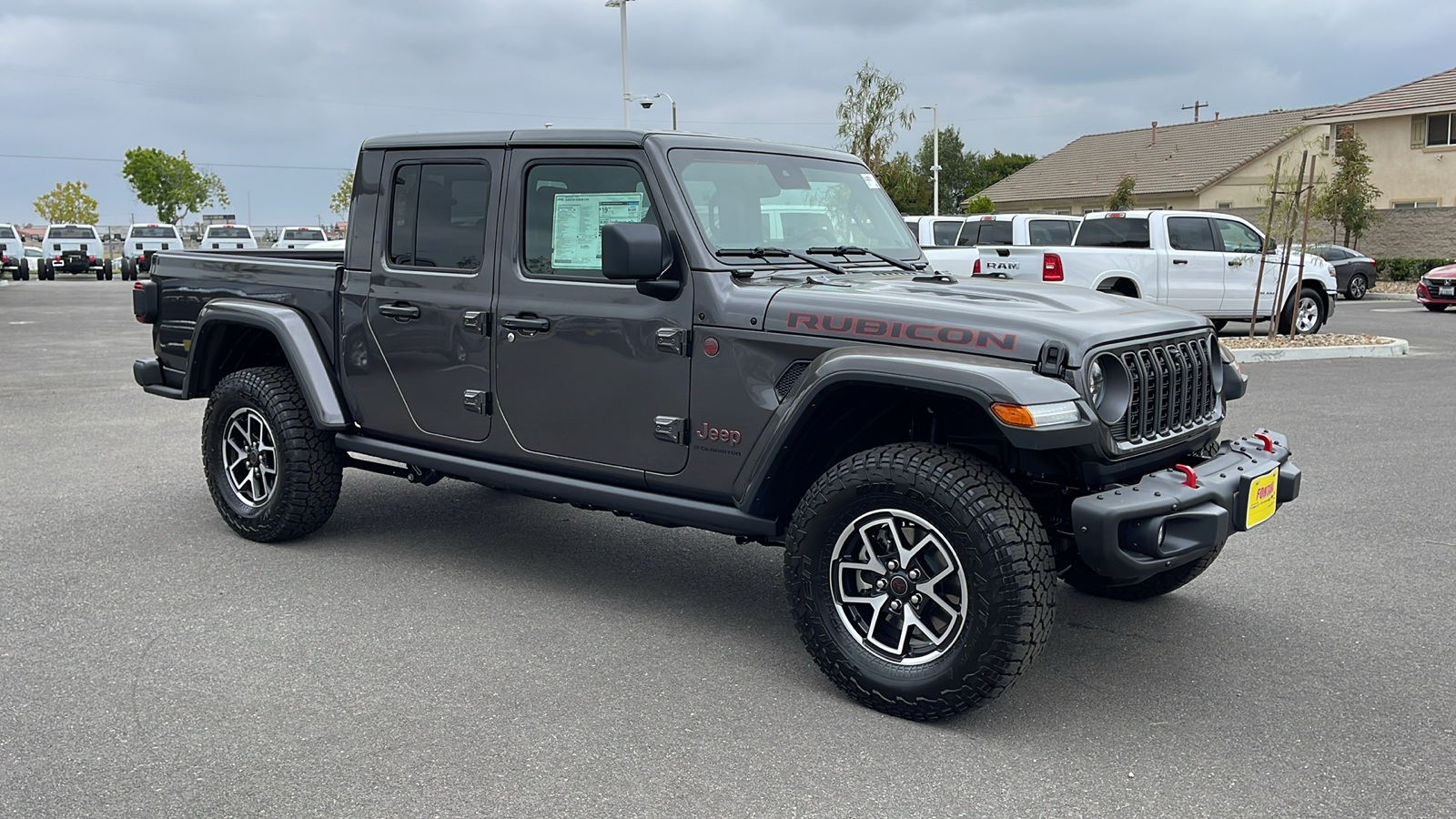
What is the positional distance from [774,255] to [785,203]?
35 centimetres

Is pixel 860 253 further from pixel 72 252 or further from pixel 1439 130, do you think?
pixel 72 252

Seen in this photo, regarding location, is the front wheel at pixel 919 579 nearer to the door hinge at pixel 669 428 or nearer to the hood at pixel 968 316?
the hood at pixel 968 316

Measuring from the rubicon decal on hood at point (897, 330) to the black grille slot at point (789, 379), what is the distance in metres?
0.12

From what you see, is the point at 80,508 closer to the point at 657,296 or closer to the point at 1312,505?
the point at 657,296

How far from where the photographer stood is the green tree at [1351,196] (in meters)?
32.0

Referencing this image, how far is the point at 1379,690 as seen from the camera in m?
4.07

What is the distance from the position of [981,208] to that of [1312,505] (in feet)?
154

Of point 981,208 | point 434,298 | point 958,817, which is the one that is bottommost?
point 958,817

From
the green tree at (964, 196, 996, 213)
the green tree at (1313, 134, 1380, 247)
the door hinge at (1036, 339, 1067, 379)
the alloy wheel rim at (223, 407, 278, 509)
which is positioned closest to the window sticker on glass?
the door hinge at (1036, 339, 1067, 379)

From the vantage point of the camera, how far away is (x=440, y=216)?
523 cm

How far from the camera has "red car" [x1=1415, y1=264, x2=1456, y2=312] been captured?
2293 centimetres

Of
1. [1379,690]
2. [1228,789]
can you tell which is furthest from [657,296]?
[1379,690]

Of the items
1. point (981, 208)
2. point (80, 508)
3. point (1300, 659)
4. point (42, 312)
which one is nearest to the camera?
point (1300, 659)

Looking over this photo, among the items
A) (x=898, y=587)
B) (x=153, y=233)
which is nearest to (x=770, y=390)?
(x=898, y=587)
